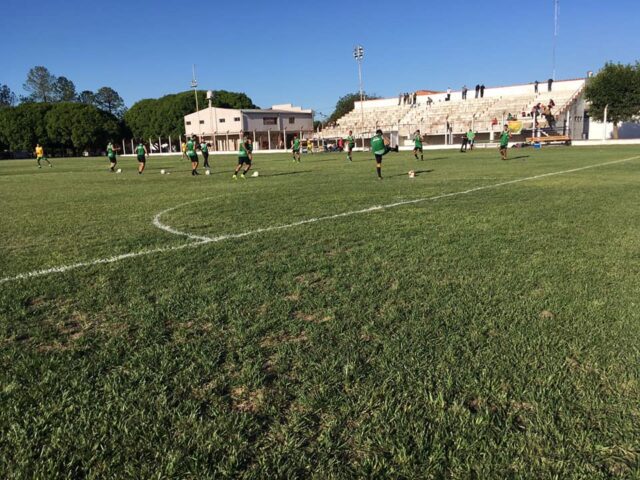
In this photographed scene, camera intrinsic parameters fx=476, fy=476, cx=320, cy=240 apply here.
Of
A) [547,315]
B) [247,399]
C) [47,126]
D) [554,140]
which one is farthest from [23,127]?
[547,315]

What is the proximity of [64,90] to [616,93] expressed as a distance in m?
123

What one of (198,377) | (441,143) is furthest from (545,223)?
(441,143)

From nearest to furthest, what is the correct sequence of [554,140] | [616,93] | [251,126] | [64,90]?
[554,140]
[616,93]
[251,126]
[64,90]

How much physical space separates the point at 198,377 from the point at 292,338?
79cm

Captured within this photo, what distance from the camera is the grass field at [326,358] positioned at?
7.53 ft

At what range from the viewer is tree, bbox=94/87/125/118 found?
451 feet

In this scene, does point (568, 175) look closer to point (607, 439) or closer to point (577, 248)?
point (577, 248)

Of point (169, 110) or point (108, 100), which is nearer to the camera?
point (169, 110)

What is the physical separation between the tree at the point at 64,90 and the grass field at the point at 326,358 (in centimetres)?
13249

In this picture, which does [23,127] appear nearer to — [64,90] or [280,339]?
[64,90]

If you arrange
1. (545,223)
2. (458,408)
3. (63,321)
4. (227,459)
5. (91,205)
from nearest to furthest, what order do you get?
(227,459) < (458,408) < (63,321) < (545,223) < (91,205)

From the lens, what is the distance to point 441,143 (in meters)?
65.2

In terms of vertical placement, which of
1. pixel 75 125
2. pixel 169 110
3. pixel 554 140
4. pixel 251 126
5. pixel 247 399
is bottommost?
pixel 247 399

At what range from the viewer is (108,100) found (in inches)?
5453
